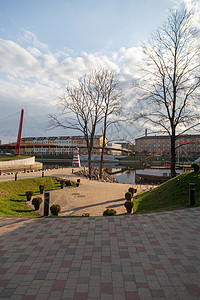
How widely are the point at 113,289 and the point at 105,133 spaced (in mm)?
22061

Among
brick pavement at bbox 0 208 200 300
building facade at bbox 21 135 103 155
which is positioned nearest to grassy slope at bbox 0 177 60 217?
brick pavement at bbox 0 208 200 300

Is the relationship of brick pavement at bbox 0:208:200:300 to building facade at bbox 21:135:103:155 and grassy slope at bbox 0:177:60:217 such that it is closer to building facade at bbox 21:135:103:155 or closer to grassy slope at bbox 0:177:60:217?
grassy slope at bbox 0:177:60:217

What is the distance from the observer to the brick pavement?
2.85 metres

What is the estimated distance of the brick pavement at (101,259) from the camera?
2854mm

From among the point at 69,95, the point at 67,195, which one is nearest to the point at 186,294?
the point at 67,195

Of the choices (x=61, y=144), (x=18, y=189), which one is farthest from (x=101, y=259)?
(x=61, y=144)

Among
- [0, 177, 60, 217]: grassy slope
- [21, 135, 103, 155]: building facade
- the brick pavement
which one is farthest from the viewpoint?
[21, 135, 103, 155]: building facade

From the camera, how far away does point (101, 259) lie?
3736 millimetres

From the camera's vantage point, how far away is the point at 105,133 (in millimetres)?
24406

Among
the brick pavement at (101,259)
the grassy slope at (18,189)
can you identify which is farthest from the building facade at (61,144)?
the brick pavement at (101,259)

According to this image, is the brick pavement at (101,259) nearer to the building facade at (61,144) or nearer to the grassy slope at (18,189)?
the grassy slope at (18,189)

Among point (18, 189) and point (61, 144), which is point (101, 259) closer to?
point (18, 189)

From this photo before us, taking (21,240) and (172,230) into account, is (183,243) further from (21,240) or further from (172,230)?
(21,240)

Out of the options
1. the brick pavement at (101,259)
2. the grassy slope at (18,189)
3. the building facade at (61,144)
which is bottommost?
the grassy slope at (18,189)
